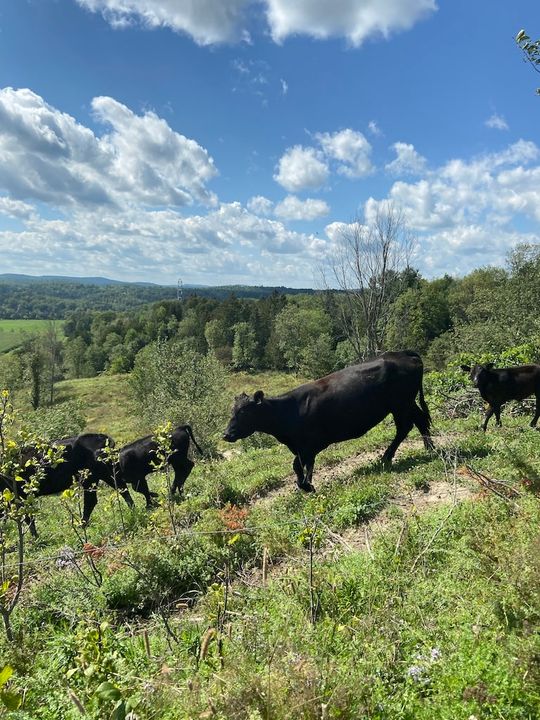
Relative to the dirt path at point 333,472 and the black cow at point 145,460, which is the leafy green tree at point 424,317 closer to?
the dirt path at point 333,472

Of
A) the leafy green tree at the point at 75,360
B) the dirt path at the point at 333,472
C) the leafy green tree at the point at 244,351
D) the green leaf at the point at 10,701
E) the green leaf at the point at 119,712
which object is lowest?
the leafy green tree at the point at 75,360

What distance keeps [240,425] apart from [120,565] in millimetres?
3883

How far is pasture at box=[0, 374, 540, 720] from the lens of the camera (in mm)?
2904

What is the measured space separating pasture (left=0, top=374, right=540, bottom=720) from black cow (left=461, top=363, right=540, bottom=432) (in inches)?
127

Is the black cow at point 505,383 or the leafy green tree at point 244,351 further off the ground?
the black cow at point 505,383

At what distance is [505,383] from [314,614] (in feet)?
30.3

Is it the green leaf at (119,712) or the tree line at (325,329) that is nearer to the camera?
the green leaf at (119,712)

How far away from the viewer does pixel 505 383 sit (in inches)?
447

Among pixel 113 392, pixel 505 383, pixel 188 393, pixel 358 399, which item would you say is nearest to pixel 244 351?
pixel 113 392

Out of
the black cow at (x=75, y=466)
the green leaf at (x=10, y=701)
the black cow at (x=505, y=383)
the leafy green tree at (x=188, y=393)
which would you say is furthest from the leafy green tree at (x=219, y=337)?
the green leaf at (x=10, y=701)

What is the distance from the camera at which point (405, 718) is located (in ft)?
9.59

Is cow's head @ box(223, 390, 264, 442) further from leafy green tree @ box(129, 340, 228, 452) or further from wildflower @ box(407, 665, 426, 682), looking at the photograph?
leafy green tree @ box(129, 340, 228, 452)

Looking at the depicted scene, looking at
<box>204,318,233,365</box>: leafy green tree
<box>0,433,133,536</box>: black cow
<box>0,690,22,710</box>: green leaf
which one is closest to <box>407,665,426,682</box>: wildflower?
<box>0,690,22,710</box>: green leaf

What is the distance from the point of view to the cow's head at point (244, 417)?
30.7 ft
